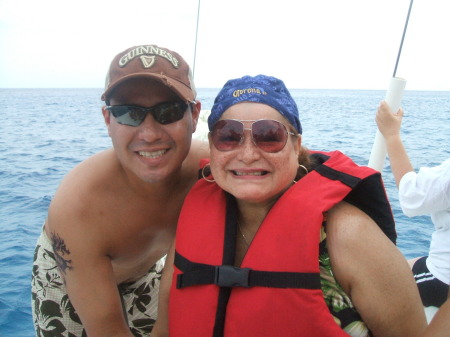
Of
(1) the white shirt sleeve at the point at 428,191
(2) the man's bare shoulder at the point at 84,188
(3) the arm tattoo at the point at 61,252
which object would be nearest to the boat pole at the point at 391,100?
(1) the white shirt sleeve at the point at 428,191

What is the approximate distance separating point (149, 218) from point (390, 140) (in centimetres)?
175

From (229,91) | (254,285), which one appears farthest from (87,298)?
(229,91)

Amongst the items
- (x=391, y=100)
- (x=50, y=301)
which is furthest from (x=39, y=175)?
(x=391, y=100)

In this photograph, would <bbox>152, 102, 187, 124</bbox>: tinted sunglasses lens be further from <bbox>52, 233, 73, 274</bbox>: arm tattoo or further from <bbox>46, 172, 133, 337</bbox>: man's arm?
<bbox>52, 233, 73, 274</bbox>: arm tattoo

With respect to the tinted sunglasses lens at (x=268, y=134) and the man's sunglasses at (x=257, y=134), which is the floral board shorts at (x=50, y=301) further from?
the tinted sunglasses lens at (x=268, y=134)

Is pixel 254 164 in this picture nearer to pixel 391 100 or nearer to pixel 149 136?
pixel 149 136

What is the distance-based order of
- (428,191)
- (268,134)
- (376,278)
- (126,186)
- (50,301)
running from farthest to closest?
(50,301) < (126,186) < (428,191) < (268,134) < (376,278)

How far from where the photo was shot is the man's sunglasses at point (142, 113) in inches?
86.4

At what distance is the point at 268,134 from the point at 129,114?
2.61 ft

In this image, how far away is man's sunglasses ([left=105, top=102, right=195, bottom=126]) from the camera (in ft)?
7.20

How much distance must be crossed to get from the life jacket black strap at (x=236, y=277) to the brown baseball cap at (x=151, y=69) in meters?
0.92

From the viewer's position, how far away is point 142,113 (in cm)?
Answer: 220

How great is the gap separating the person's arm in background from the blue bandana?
3.68ft

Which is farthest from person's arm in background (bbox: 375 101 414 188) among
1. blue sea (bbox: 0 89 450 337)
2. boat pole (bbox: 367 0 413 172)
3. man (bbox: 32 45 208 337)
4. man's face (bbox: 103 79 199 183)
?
blue sea (bbox: 0 89 450 337)
